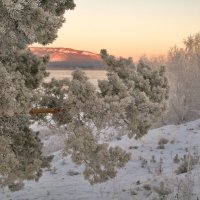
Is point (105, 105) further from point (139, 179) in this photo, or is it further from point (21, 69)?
point (139, 179)

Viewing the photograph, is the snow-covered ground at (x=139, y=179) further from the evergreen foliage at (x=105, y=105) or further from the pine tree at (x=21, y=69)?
the evergreen foliage at (x=105, y=105)

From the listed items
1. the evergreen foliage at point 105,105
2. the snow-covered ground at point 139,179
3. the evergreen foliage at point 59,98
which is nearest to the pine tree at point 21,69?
the evergreen foliage at point 59,98

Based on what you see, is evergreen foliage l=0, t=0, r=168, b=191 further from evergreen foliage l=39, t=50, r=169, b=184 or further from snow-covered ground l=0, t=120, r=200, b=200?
snow-covered ground l=0, t=120, r=200, b=200

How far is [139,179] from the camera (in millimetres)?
12086

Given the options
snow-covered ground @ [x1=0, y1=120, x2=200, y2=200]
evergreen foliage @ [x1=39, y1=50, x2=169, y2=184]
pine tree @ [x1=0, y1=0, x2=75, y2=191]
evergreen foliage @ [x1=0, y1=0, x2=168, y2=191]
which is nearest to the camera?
pine tree @ [x1=0, y1=0, x2=75, y2=191]

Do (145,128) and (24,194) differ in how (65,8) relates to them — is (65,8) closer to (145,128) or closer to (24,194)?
(145,128)

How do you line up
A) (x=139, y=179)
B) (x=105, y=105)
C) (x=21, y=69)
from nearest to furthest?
1. (x=105, y=105)
2. (x=21, y=69)
3. (x=139, y=179)

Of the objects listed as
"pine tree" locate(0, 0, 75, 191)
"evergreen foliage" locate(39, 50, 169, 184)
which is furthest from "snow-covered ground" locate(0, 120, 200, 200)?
"evergreen foliage" locate(39, 50, 169, 184)

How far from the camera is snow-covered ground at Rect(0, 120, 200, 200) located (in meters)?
10.1

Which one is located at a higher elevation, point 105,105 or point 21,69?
point 21,69

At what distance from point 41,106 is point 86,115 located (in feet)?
4.86

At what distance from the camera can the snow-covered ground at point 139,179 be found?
10.1 m

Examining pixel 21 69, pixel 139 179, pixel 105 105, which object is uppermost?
pixel 21 69

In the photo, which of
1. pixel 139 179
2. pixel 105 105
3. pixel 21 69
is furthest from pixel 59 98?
pixel 139 179
